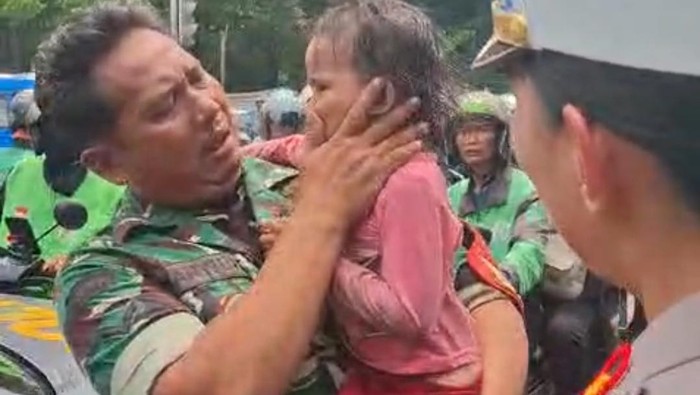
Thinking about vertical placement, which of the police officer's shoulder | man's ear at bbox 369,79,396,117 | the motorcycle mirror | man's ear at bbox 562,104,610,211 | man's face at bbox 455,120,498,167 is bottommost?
man's face at bbox 455,120,498,167

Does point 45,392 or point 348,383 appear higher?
point 348,383

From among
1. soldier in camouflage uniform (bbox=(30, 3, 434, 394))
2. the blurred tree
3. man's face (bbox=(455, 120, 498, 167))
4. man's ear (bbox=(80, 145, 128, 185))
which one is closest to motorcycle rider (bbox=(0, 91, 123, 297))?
man's face (bbox=(455, 120, 498, 167))

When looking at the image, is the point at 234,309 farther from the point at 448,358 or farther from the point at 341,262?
the point at 448,358

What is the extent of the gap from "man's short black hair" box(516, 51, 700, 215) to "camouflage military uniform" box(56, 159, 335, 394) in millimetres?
960

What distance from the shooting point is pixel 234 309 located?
207 cm

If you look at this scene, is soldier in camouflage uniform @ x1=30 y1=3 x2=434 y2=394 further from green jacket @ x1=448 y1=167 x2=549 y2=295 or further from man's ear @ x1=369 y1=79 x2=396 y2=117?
green jacket @ x1=448 y1=167 x2=549 y2=295

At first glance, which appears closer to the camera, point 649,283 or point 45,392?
point 649,283

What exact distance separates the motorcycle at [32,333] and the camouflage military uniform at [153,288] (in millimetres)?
484

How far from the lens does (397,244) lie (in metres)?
2.26

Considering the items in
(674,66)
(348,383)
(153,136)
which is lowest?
(348,383)

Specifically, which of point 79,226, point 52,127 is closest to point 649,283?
point 52,127

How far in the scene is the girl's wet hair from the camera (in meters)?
2.30

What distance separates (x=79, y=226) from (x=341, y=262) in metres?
2.84

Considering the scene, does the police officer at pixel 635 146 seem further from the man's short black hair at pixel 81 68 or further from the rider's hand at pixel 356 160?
the man's short black hair at pixel 81 68
